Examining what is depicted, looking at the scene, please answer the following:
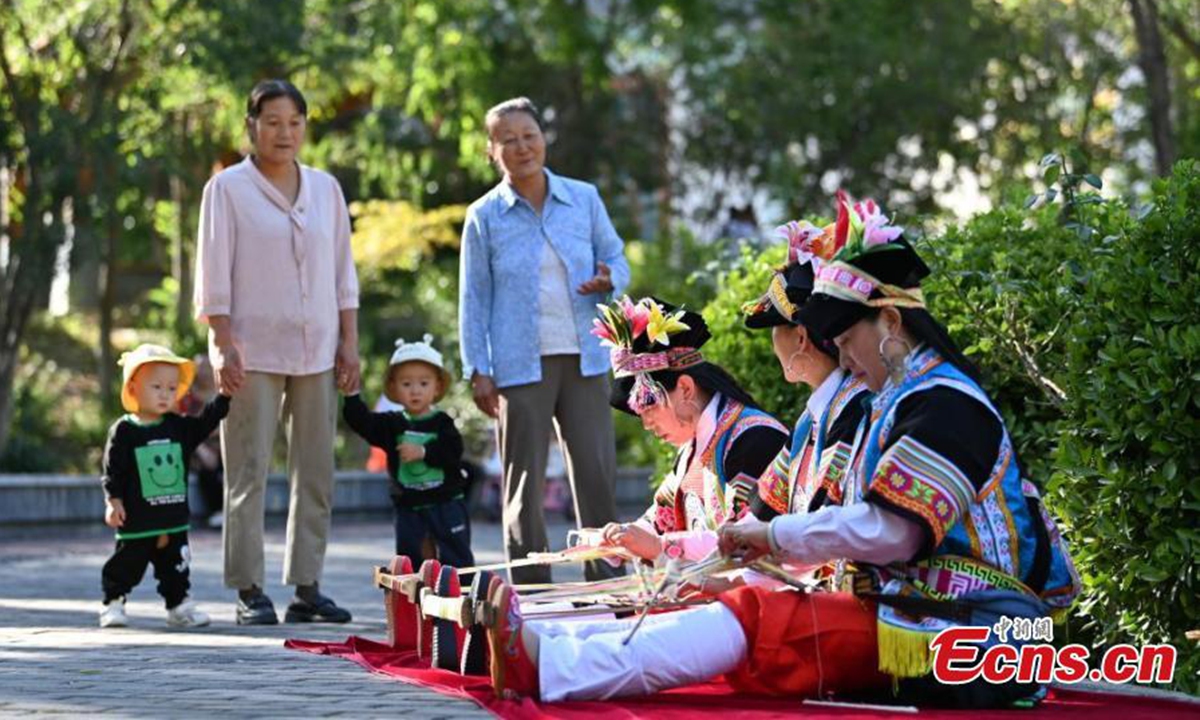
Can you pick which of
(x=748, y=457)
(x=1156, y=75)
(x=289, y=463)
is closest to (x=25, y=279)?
(x=1156, y=75)

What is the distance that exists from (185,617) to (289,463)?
0.77 metres

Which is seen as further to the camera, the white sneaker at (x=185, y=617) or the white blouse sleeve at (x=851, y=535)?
the white sneaker at (x=185, y=617)

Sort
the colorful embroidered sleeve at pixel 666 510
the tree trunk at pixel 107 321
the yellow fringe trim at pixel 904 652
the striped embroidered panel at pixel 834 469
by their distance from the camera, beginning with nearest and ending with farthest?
the yellow fringe trim at pixel 904 652, the striped embroidered panel at pixel 834 469, the colorful embroidered sleeve at pixel 666 510, the tree trunk at pixel 107 321

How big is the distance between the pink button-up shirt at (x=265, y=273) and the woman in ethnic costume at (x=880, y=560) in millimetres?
3354

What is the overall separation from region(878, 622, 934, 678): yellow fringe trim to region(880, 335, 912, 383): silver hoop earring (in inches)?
25.8

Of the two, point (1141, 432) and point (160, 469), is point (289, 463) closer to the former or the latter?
point (160, 469)

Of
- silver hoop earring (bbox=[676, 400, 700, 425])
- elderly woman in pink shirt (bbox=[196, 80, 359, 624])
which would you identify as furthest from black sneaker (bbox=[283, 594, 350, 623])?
silver hoop earring (bbox=[676, 400, 700, 425])

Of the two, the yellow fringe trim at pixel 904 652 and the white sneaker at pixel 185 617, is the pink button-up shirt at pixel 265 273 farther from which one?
the yellow fringe trim at pixel 904 652

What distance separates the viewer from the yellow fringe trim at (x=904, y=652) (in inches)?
225

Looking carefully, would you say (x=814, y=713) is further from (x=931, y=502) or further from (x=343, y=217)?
(x=343, y=217)

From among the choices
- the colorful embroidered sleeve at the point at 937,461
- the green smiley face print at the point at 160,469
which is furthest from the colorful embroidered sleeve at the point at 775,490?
the green smiley face print at the point at 160,469

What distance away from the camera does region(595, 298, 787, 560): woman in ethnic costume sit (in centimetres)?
717

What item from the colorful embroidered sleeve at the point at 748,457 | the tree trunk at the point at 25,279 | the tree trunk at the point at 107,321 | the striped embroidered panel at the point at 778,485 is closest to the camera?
the striped embroidered panel at the point at 778,485

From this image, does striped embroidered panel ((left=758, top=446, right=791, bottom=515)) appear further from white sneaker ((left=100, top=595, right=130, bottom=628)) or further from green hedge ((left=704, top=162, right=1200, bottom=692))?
white sneaker ((left=100, top=595, right=130, bottom=628))
